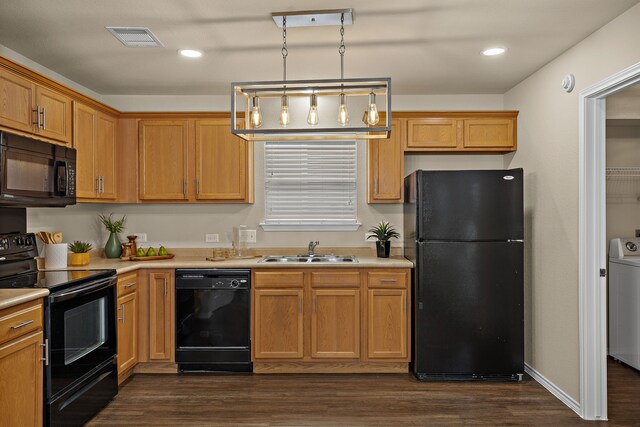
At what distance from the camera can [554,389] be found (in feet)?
10.8

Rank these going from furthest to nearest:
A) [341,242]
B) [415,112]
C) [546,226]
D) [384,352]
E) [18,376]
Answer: [341,242], [415,112], [384,352], [546,226], [18,376]

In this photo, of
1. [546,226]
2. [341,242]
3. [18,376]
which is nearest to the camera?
[18,376]

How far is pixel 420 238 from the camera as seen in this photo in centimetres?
356

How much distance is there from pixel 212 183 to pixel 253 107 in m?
1.65

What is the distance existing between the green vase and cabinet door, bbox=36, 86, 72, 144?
1139 mm

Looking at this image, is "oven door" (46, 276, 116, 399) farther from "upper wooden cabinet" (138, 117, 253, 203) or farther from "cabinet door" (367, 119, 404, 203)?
"cabinet door" (367, 119, 404, 203)

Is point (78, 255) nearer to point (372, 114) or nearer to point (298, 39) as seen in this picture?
point (298, 39)

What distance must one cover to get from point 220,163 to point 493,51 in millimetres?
2468

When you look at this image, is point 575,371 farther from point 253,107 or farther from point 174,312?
point 174,312

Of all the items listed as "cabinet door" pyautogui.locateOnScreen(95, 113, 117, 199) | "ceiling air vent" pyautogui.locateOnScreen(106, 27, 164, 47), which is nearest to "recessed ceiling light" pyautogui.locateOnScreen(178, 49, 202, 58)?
"ceiling air vent" pyautogui.locateOnScreen(106, 27, 164, 47)

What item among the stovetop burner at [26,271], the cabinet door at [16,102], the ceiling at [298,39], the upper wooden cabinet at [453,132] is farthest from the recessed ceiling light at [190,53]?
the upper wooden cabinet at [453,132]

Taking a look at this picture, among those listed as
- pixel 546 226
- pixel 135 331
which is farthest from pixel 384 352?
pixel 135 331

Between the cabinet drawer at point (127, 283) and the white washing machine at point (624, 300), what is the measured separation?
4.15m

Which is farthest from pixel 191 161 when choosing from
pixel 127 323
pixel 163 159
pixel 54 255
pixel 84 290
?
pixel 84 290
